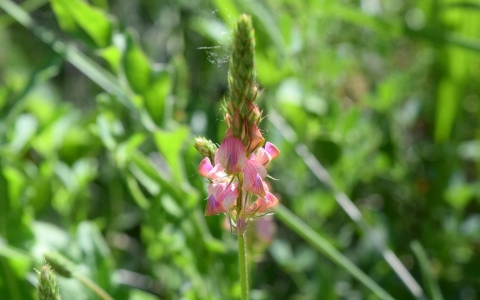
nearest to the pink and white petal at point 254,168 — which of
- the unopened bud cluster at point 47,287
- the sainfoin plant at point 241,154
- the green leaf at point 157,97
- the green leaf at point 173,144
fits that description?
the sainfoin plant at point 241,154

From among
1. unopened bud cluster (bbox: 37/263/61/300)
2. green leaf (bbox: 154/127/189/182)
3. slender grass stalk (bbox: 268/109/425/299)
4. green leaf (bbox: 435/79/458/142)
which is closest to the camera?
unopened bud cluster (bbox: 37/263/61/300)

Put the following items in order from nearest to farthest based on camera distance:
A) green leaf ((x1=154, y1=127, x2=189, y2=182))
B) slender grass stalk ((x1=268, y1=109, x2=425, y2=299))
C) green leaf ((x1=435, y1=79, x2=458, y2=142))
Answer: green leaf ((x1=154, y1=127, x2=189, y2=182)) → slender grass stalk ((x1=268, y1=109, x2=425, y2=299)) → green leaf ((x1=435, y1=79, x2=458, y2=142))

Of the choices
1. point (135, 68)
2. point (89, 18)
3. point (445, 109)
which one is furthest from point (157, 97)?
point (445, 109)

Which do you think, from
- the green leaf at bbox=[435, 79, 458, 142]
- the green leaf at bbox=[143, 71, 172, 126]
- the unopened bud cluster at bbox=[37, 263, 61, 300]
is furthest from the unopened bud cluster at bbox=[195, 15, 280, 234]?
the green leaf at bbox=[435, 79, 458, 142]

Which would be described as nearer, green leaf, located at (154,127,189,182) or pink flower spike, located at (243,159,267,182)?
pink flower spike, located at (243,159,267,182)

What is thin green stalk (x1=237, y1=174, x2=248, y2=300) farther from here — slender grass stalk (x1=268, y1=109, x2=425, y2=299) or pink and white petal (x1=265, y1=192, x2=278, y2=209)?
slender grass stalk (x1=268, y1=109, x2=425, y2=299)

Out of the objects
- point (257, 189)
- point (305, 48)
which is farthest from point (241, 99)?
point (305, 48)

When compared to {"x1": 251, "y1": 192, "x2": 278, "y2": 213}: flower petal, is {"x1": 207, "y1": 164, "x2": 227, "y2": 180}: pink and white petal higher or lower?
higher
